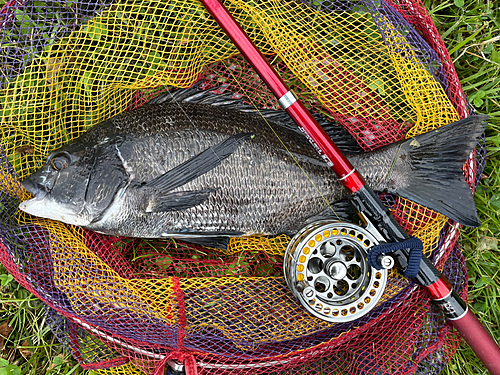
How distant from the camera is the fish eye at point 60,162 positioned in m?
2.30

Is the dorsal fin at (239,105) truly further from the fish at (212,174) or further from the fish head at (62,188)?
the fish head at (62,188)

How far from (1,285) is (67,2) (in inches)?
79.1

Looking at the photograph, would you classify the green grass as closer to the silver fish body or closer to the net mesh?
the net mesh

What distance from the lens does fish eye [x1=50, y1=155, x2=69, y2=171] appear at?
230 centimetres

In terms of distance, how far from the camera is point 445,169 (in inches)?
96.7

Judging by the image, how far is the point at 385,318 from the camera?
8.86ft

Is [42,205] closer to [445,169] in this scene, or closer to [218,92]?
[218,92]

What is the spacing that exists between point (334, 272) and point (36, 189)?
6.17ft

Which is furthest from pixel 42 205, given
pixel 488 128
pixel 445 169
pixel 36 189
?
pixel 488 128

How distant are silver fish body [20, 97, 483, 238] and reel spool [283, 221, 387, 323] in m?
0.22

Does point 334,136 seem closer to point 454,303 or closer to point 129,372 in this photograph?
point 454,303

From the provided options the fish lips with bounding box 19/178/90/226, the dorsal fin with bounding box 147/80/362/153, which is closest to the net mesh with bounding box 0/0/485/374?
the dorsal fin with bounding box 147/80/362/153

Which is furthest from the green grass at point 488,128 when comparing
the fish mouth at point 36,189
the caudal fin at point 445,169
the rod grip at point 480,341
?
the fish mouth at point 36,189

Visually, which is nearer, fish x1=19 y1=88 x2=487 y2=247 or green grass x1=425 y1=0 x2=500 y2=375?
fish x1=19 y1=88 x2=487 y2=247
